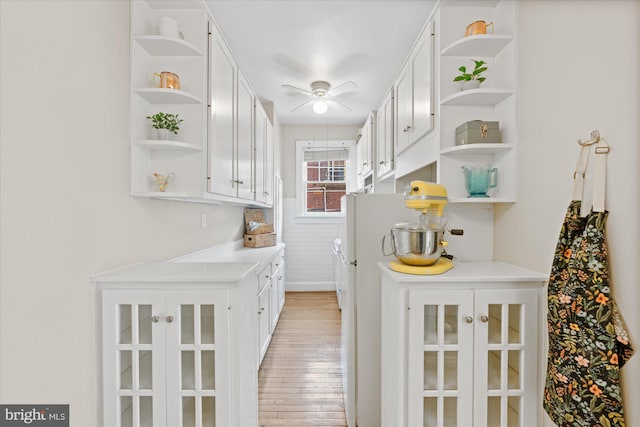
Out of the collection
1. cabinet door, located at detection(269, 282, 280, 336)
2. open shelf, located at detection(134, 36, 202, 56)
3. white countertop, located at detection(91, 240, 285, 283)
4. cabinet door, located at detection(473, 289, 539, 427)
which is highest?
open shelf, located at detection(134, 36, 202, 56)

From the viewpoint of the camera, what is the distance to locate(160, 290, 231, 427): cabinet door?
4.33 ft

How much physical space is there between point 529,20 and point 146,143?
81.2 inches

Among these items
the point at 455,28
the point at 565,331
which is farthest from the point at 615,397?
the point at 455,28

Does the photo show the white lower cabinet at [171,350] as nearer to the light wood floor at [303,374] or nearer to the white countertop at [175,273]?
the white countertop at [175,273]

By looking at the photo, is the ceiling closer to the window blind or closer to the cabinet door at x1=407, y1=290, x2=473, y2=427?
the window blind

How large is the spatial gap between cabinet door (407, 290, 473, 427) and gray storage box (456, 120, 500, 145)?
838mm

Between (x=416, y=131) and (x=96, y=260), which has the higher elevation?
Result: (x=416, y=131)

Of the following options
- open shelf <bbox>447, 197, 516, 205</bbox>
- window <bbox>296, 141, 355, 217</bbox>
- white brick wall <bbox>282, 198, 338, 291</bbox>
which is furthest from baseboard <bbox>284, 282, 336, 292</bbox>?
open shelf <bbox>447, 197, 516, 205</bbox>

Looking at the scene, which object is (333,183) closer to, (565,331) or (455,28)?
(455,28)

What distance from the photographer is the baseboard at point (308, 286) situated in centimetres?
486

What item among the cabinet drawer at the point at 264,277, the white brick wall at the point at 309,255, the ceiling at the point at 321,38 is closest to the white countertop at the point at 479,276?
the cabinet drawer at the point at 264,277

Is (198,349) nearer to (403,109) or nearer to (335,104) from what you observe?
(403,109)

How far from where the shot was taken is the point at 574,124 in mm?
1251

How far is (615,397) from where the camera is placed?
0.99 m
